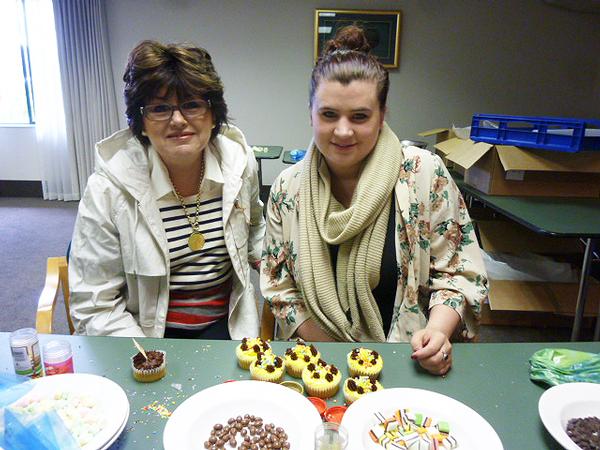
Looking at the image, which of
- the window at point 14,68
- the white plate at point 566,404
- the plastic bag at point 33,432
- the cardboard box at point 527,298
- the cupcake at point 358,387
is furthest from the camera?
the window at point 14,68

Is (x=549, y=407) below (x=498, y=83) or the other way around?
below

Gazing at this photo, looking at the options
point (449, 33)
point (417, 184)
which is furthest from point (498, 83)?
point (417, 184)

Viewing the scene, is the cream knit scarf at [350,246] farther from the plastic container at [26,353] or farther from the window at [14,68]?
the window at [14,68]

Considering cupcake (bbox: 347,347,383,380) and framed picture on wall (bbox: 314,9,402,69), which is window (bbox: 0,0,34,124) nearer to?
framed picture on wall (bbox: 314,9,402,69)

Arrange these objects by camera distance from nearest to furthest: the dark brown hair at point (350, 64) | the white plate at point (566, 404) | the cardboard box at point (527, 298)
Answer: the white plate at point (566, 404)
the dark brown hair at point (350, 64)
the cardboard box at point (527, 298)

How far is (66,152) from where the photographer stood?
17.9ft

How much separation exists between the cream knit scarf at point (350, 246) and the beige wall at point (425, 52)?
4.08 metres

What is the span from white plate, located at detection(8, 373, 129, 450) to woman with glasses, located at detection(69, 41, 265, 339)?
39cm

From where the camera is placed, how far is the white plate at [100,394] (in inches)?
31.0

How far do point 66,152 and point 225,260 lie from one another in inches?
190

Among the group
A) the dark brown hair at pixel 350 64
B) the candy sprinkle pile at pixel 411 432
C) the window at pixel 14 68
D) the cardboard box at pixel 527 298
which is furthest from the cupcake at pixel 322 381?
the window at pixel 14 68

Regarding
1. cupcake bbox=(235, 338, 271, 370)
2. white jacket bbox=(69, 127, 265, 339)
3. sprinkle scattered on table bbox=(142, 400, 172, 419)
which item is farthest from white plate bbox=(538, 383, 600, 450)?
white jacket bbox=(69, 127, 265, 339)

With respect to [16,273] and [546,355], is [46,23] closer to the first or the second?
[16,273]

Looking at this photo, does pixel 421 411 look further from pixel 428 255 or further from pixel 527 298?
pixel 527 298
